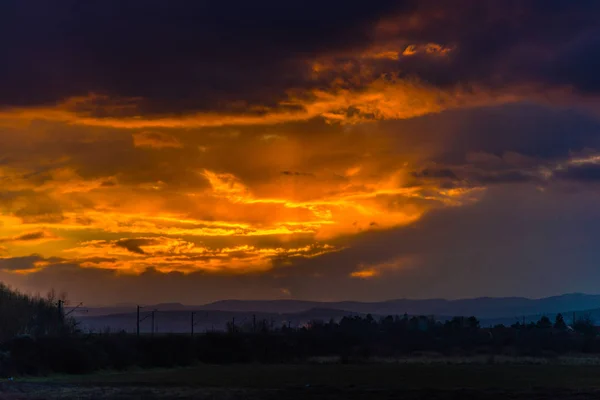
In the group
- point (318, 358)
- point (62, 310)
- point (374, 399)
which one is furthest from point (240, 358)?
point (374, 399)

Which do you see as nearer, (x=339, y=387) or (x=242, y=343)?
(x=339, y=387)

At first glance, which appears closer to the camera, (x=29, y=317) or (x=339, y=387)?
(x=339, y=387)

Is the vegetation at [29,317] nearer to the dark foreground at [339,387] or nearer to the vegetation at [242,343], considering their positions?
the vegetation at [242,343]

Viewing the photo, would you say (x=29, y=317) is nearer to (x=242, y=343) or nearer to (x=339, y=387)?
(x=242, y=343)

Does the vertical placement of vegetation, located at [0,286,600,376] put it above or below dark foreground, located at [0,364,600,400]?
above

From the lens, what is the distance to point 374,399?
180ft

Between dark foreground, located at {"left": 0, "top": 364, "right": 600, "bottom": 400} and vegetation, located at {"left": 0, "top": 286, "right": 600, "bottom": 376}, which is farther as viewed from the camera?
vegetation, located at {"left": 0, "top": 286, "right": 600, "bottom": 376}

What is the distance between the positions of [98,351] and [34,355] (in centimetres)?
1279

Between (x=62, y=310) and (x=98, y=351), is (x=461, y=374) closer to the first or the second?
(x=98, y=351)

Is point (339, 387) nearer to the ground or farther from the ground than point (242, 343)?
nearer to the ground

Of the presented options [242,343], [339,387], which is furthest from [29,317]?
[339,387]

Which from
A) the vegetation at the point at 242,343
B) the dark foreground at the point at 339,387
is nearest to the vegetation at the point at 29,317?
the vegetation at the point at 242,343

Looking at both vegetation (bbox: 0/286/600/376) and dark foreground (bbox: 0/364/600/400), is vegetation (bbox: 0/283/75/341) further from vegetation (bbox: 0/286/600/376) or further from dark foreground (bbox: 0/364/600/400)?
dark foreground (bbox: 0/364/600/400)

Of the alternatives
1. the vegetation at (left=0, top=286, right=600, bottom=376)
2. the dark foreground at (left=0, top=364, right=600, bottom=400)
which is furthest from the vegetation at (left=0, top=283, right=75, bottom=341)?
the dark foreground at (left=0, top=364, right=600, bottom=400)
